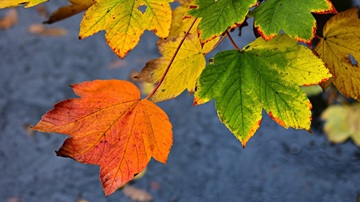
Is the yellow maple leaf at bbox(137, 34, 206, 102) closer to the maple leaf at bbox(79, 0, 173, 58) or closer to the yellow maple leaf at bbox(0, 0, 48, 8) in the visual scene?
the maple leaf at bbox(79, 0, 173, 58)

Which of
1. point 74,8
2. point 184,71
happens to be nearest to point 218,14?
point 184,71

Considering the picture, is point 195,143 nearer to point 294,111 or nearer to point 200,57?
point 200,57

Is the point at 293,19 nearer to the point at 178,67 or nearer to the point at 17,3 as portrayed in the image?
the point at 178,67

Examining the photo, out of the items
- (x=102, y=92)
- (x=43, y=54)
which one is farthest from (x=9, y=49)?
(x=102, y=92)

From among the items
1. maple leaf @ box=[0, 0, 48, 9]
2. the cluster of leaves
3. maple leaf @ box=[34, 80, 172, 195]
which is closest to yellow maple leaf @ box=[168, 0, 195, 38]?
the cluster of leaves

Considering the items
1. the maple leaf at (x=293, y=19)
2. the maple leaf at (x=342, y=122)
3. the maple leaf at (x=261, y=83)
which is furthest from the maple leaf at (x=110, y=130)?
the maple leaf at (x=342, y=122)

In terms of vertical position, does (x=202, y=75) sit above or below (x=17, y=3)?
below
